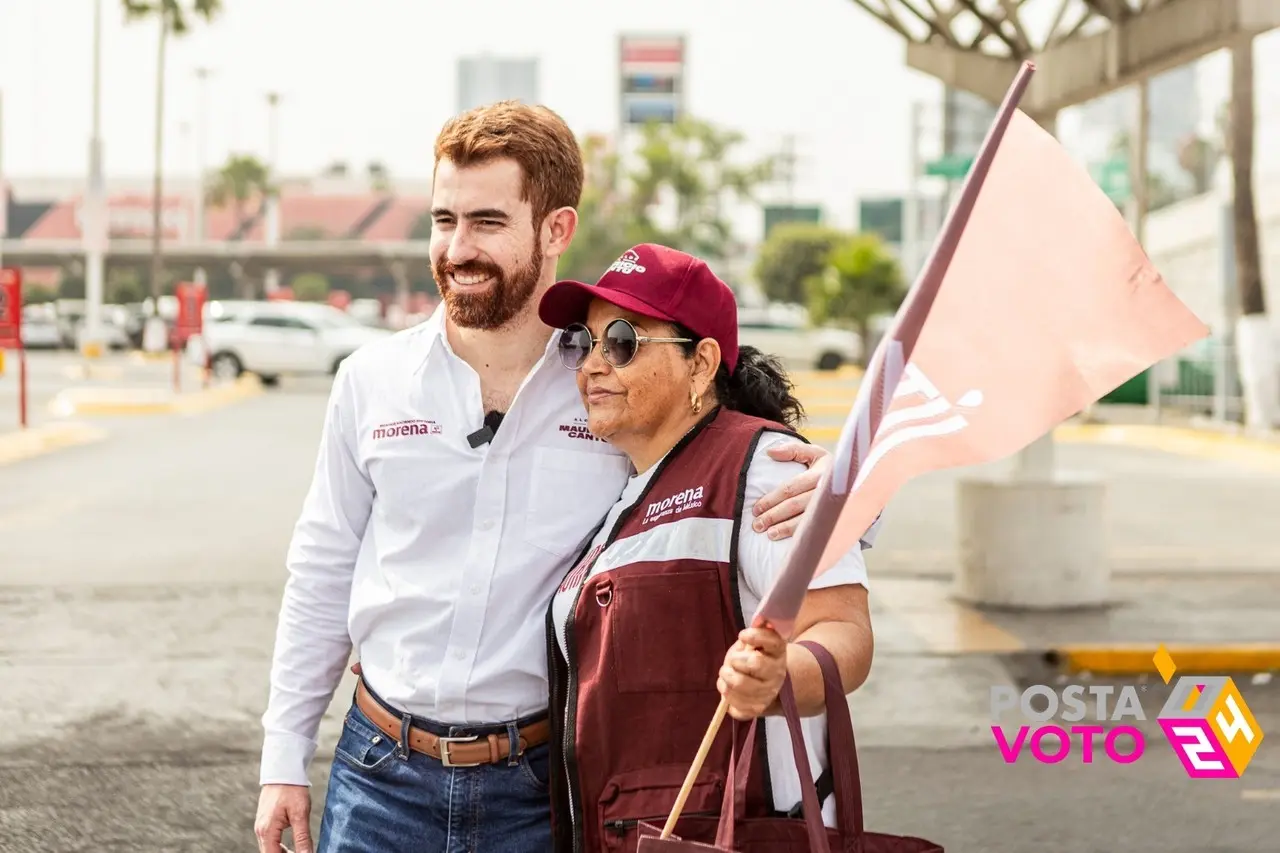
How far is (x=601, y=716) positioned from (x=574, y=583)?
0.23m

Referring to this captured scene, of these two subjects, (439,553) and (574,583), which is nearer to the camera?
(574,583)

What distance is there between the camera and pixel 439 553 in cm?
288

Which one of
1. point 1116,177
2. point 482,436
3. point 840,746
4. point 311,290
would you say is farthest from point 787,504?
point 311,290

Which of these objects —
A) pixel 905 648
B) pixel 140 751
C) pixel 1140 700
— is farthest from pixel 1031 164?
pixel 905 648

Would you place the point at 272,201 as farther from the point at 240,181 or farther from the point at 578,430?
the point at 578,430

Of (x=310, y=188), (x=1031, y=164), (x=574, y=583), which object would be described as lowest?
(x=574, y=583)

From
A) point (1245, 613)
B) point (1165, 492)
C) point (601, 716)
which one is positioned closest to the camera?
point (601, 716)

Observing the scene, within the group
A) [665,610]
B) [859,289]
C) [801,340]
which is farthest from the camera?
[801,340]

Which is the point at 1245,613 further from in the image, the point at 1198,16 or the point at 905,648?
the point at 1198,16

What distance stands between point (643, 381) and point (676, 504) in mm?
222

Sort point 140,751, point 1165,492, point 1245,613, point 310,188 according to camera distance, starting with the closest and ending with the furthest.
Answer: point 140,751 → point 1245,613 → point 1165,492 → point 310,188

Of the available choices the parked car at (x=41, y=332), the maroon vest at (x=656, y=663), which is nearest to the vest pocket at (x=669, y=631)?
the maroon vest at (x=656, y=663)

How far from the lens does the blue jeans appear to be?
2789 millimetres

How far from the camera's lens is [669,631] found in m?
2.52
